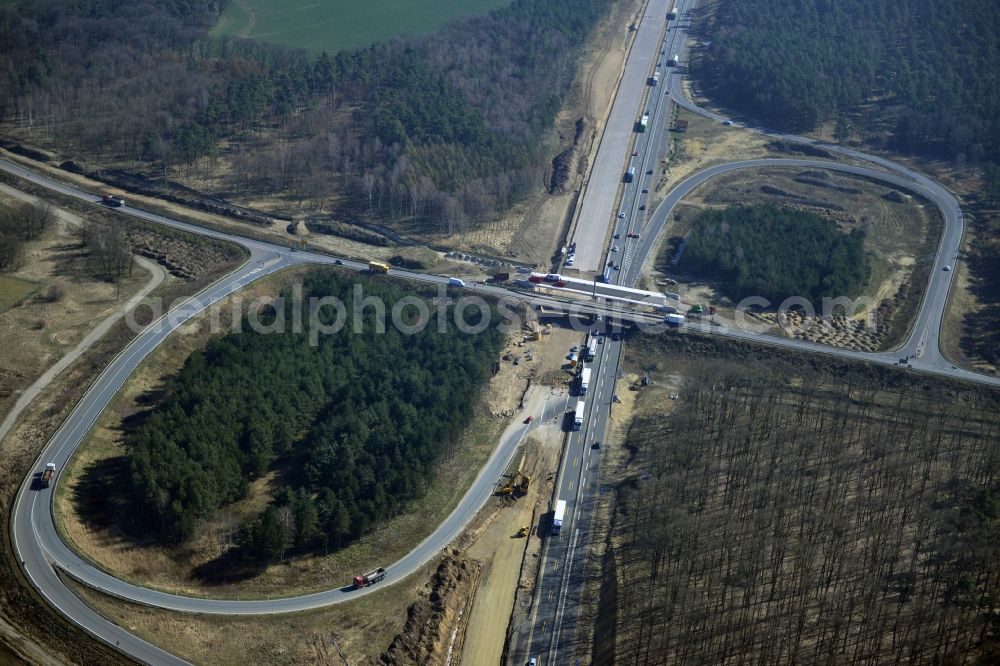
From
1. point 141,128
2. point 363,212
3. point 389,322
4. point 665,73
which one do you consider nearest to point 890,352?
point 389,322

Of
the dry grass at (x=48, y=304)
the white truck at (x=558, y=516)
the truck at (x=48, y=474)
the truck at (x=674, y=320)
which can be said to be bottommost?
the truck at (x=48, y=474)

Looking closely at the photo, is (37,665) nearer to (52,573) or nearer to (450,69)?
(52,573)

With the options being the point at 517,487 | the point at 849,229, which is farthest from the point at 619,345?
the point at 849,229

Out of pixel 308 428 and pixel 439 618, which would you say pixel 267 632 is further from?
pixel 308 428

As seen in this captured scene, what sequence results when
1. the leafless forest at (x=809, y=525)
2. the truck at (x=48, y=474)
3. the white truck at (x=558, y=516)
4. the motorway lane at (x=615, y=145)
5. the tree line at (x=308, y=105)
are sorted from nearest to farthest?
the leafless forest at (x=809, y=525)
the truck at (x=48, y=474)
the white truck at (x=558, y=516)
the motorway lane at (x=615, y=145)
the tree line at (x=308, y=105)

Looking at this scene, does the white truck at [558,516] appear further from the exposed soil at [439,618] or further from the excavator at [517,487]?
the exposed soil at [439,618]

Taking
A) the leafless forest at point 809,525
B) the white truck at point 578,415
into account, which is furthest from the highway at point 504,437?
the leafless forest at point 809,525
